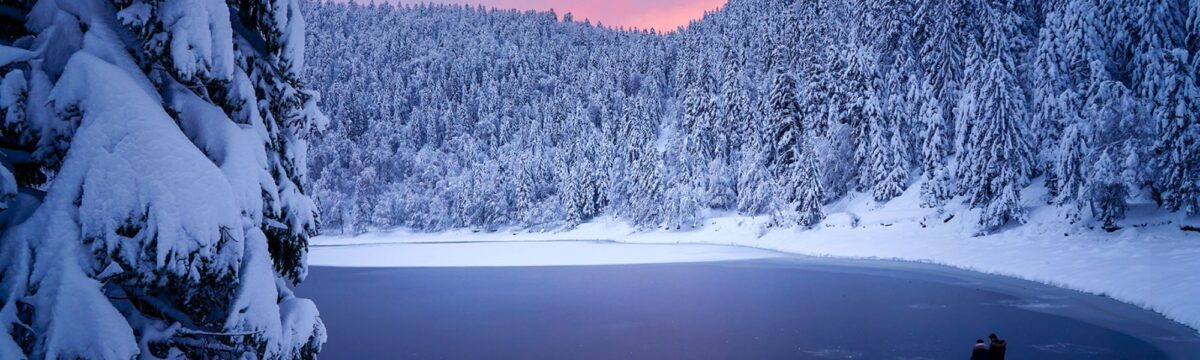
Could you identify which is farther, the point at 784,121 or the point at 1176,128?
the point at 784,121

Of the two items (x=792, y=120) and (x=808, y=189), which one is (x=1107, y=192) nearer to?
(x=808, y=189)

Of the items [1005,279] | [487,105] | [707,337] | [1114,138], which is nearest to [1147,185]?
[1114,138]

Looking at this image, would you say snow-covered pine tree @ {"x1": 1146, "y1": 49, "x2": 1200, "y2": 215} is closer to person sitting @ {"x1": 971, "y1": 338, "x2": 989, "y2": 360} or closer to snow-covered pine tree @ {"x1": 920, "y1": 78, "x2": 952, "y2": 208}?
snow-covered pine tree @ {"x1": 920, "y1": 78, "x2": 952, "y2": 208}

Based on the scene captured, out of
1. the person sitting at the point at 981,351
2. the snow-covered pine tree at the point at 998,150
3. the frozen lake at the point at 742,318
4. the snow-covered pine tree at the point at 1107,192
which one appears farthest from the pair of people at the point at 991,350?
the snow-covered pine tree at the point at 998,150

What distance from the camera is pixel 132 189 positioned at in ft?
12.1

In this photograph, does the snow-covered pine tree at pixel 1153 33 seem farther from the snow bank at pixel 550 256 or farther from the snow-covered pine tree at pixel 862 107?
the snow-covered pine tree at pixel 862 107

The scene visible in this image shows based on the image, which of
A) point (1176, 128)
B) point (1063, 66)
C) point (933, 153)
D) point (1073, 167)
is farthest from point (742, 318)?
point (933, 153)

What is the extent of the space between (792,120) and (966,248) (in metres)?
22.6

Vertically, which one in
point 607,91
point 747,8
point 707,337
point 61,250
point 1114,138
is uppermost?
point 747,8

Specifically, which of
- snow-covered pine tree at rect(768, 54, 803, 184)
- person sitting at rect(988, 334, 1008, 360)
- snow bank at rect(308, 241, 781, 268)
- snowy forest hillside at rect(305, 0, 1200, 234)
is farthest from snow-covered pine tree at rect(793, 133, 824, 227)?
person sitting at rect(988, 334, 1008, 360)

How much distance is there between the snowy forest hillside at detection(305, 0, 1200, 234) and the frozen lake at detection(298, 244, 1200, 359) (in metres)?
8.44

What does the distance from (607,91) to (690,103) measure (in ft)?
92.0

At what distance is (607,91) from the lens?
96125 millimetres

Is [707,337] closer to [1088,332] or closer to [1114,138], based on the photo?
[1088,332]
